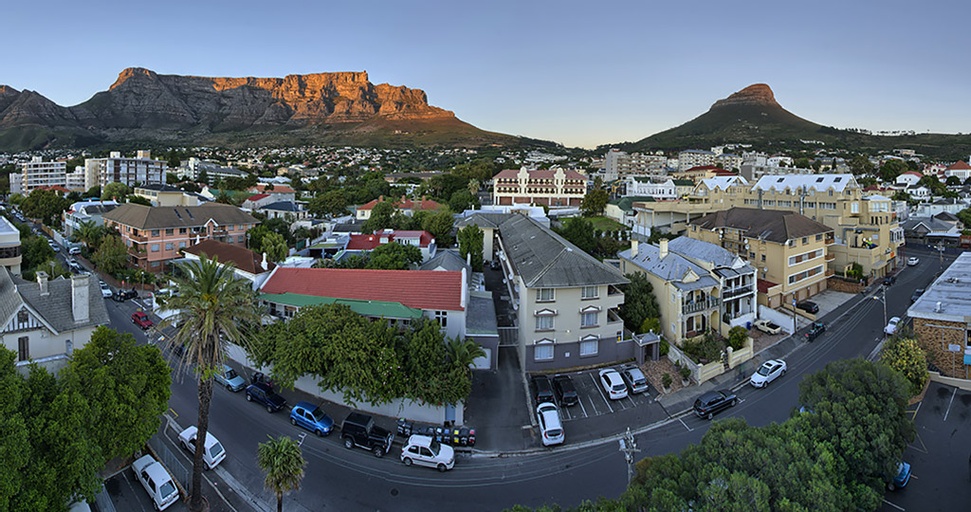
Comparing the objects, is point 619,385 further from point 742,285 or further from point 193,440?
point 193,440

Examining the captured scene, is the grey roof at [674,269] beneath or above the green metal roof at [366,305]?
above

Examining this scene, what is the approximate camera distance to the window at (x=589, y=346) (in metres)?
31.8

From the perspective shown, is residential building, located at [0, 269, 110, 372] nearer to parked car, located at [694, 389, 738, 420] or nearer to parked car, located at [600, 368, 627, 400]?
parked car, located at [600, 368, 627, 400]

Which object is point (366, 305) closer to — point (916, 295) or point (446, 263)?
point (446, 263)

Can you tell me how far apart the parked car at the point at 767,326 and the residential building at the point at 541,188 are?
62.6 m

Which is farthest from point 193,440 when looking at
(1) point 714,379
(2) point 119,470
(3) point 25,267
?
(3) point 25,267

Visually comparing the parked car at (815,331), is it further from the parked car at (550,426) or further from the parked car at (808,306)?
the parked car at (550,426)

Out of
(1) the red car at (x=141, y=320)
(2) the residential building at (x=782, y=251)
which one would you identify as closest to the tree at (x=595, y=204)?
(2) the residential building at (x=782, y=251)

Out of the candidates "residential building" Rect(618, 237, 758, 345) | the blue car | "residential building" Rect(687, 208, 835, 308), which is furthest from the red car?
"residential building" Rect(687, 208, 835, 308)

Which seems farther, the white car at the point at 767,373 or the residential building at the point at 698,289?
Result: the residential building at the point at 698,289

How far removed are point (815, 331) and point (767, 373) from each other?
10360 millimetres

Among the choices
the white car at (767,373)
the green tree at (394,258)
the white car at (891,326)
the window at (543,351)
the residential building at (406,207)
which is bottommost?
the white car at (767,373)

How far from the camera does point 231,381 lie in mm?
28844

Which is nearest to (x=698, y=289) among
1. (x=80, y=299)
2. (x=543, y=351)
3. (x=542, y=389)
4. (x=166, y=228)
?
(x=543, y=351)
